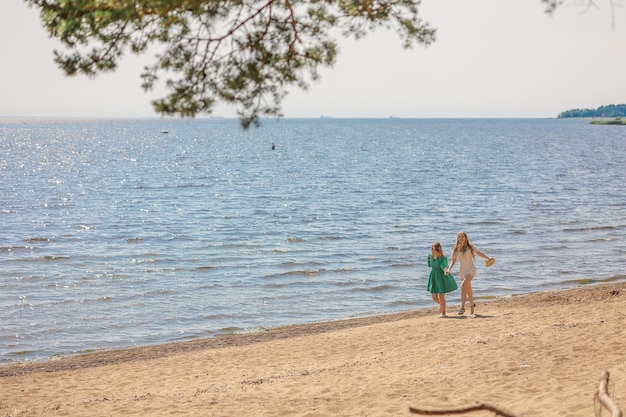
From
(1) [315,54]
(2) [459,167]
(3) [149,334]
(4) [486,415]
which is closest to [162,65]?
(1) [315,54]

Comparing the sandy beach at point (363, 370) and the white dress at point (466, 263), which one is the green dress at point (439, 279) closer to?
the white dress at point (466, 263)

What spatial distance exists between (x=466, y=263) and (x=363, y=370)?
4.18 m

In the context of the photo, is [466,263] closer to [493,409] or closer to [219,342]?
[219,342]

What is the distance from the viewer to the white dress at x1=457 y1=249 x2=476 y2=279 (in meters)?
15.7

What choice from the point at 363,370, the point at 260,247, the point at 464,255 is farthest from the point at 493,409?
the point at 260,247

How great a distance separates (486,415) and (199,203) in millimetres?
37561

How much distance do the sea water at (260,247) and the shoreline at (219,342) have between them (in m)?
0.68

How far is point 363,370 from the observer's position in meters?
12.6

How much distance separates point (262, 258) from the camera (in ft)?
86.3

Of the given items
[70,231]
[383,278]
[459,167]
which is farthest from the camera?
[459,167]

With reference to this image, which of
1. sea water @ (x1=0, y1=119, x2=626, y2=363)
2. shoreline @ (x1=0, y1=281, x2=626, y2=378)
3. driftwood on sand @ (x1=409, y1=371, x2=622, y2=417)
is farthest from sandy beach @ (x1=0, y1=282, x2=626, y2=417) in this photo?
sea water @ (x1=0, y1=119, x2=626, y2=363)

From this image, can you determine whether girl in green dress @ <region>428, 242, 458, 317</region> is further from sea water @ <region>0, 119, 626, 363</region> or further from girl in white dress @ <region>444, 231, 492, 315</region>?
sea water @ <region>0, 119, 626, 363</region>

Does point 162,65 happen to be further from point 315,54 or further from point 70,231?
point 70,231

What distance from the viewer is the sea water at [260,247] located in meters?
19.3
